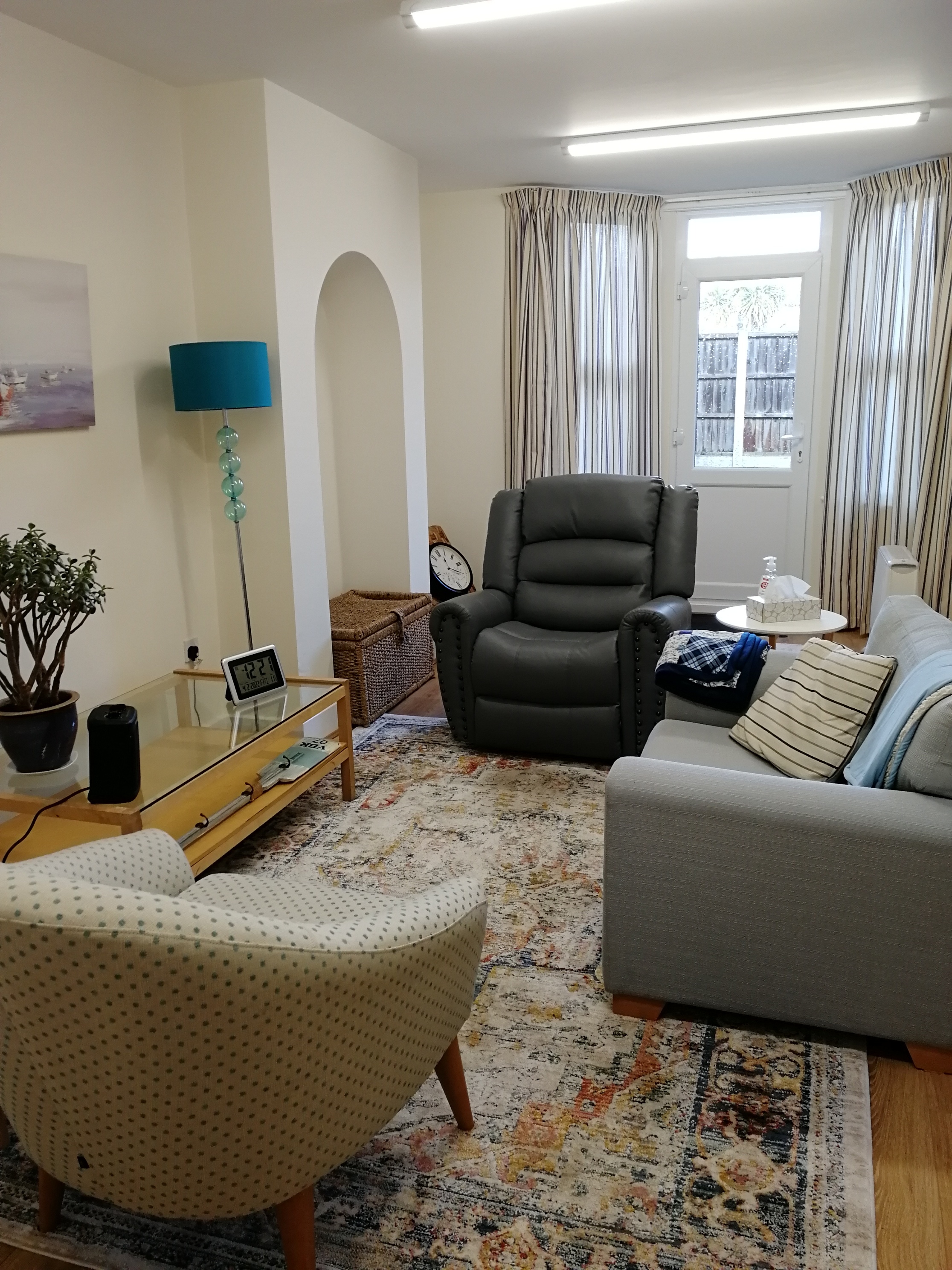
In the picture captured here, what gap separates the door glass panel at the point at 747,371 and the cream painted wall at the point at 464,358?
129cm

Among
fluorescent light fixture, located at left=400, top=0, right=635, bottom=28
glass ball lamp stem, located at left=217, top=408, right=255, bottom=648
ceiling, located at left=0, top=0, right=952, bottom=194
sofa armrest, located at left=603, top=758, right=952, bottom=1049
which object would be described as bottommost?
sofa armrest, located at left=603, top=758, right=952, bottom=1049

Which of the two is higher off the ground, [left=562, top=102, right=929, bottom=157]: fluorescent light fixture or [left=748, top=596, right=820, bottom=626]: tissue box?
[left=562, top=102, right=929, bottom=157]: fluorescent light fixture

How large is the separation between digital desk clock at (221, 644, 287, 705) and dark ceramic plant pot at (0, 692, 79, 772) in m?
0.62

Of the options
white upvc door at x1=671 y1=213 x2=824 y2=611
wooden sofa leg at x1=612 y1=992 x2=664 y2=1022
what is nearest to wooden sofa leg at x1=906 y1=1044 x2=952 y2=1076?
wooden sofa leg at x1=612 y1=992 x2=664 y2=1022

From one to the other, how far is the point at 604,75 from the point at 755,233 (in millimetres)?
2532

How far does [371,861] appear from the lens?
9.88ft

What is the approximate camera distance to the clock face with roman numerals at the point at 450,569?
231 inches

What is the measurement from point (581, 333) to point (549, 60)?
2471 mm

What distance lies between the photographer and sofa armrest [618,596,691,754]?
3.49 metres

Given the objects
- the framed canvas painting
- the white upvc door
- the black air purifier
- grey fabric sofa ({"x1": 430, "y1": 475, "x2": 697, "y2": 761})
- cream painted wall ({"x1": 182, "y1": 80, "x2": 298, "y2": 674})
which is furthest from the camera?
the white upvc door

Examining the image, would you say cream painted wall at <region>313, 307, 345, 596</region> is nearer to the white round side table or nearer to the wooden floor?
the white round side table

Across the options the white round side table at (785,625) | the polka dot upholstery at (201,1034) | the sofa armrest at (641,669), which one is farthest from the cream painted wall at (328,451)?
the polka dot upholstery at (201,1034)

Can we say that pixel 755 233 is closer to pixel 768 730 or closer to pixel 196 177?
pixel 196 177

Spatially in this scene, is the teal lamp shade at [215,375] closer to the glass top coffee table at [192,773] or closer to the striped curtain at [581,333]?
the glass top coffee table at [192,773]
